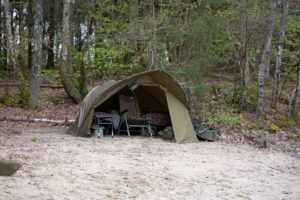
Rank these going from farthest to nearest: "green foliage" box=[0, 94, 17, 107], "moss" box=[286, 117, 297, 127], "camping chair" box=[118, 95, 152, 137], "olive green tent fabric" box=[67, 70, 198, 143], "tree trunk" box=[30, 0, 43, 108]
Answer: "green foliage" box=[0, 94, 17, 107] → "moss" box=[286, 117, 297, 127] → "tree trunk" box=[30, 0, 43, 108] → "camping chair" box=[118, 95, 152, 137] → "olive green tent fabric" box=[67, 70, 198, 143]

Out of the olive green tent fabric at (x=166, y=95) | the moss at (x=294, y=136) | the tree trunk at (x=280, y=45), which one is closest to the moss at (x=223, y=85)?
the tree trunk at (x=280, y=45)

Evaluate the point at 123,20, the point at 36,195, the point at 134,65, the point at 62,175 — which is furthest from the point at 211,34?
the point at 36,195

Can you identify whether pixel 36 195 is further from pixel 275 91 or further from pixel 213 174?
pixel 275 91

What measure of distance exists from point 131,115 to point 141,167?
4.14 m

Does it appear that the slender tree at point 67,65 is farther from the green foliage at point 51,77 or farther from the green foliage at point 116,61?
the green foliage at point 51,77

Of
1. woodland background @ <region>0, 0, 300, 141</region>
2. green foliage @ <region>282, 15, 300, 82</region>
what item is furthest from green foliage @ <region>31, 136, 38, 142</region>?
green foliage @ <region>282, 15, 300, 82</region>

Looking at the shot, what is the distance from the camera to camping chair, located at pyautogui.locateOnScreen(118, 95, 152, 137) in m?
10.1

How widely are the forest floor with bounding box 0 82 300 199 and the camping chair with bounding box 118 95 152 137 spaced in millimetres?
520

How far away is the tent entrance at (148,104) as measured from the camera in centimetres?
1060

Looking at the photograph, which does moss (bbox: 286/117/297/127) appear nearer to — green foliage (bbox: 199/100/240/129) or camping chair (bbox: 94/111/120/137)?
green foliage (bbox: 199/100/240/129)

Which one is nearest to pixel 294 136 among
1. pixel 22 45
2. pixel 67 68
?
pixel 67 68

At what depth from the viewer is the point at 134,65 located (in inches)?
503

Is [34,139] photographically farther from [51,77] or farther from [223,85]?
[51,77]

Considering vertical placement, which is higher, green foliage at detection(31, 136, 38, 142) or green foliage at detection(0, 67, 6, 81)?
green foliage at detection(0, 67, 6, 81)
